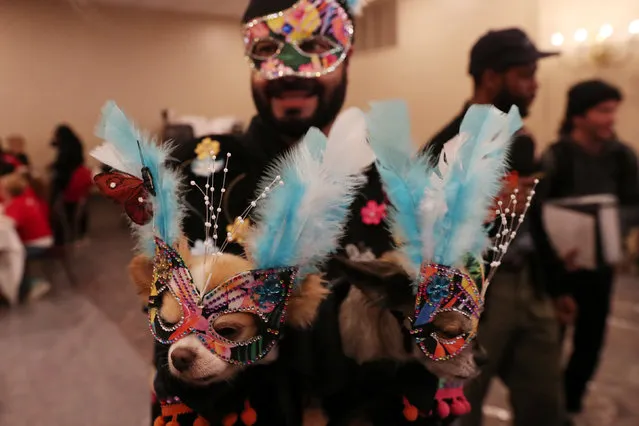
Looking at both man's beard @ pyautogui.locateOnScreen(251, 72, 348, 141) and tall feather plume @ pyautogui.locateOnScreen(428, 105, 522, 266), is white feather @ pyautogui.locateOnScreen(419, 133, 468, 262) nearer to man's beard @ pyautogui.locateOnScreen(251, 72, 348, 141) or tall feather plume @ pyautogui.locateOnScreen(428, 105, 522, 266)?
tall feather plume @ pyautogui.locateOnScreen(428, 105, 522, 266)

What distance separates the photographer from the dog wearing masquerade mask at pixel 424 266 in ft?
1.69

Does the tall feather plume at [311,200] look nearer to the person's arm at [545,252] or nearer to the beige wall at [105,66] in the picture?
the beige wall at [105,66]

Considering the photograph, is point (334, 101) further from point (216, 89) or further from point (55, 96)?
point (55, 96)

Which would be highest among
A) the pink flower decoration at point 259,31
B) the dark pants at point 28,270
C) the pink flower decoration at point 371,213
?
the pink flower decoration at point 259,31

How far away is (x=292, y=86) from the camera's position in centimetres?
79

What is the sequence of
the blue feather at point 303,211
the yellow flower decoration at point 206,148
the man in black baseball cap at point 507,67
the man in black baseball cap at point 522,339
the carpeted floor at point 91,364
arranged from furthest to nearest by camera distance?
1. the carpeted floor at point 91,364
2. the man in black baseball cap at point 522,339
3. the man in black baseball cap at point 507,67
4. the yellow flower decoration at point 206,148
5. the blue feather at point 303,211

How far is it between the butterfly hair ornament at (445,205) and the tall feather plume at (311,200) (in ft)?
0.13

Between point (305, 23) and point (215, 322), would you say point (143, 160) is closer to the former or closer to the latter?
point (215, 322)

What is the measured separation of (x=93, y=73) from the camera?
886mm

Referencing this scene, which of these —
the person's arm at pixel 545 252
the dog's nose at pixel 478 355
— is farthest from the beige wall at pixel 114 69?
the person's arm at pixel 545 252

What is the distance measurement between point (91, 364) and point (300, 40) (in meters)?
1.49

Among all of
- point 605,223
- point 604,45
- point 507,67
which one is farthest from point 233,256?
point 604,45

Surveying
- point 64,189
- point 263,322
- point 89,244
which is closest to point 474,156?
point 263,322

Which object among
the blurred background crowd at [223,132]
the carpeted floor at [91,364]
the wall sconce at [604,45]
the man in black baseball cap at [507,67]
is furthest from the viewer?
the wall sconce at [604,45]
